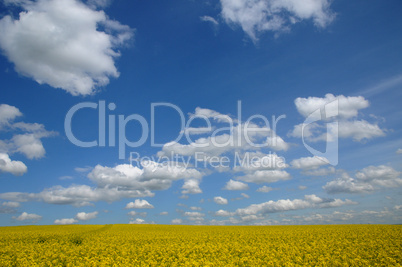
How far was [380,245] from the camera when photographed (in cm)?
2614

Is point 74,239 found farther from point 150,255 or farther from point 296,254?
point 296,254

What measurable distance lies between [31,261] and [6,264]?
6.17 ft

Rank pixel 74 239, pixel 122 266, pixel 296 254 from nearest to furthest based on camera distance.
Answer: pixel 122 266 → pixel 296 254 → pixel 74 239

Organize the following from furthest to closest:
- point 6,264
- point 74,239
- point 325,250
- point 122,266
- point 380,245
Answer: point 74,239
point 380,245
point 325,250
point 6,264
point 122,266

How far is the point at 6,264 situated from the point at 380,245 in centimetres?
3347

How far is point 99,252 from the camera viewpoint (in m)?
25.0

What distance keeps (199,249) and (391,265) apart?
15.1 m

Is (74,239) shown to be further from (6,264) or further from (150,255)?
(150,255)

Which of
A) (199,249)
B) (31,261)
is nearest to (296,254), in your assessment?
(199,249)

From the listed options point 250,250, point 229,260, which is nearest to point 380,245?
point 250,250

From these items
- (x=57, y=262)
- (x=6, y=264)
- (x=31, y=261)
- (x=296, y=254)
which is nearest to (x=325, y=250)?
(x=296, y=254)

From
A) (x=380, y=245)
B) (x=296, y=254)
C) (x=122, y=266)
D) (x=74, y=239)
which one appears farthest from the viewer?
(x=74, y=239)

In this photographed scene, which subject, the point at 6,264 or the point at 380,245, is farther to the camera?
the point at 380,245

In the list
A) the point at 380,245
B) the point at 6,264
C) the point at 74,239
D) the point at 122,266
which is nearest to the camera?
the point at 122,266
